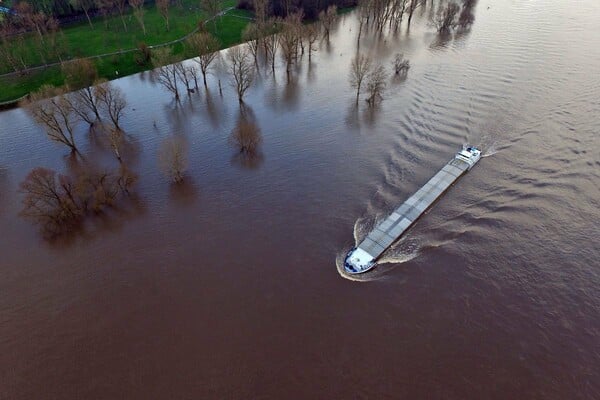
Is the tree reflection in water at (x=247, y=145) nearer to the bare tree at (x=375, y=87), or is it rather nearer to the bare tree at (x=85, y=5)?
the bare tree at (x=375, y=87)

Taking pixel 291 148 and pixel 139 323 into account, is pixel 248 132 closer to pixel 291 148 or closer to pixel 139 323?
pixel 291 148

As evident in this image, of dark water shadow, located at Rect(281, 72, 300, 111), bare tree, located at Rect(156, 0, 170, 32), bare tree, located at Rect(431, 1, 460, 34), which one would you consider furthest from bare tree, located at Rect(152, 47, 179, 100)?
bare tree, located at Rect(431, 1, 460, 34)

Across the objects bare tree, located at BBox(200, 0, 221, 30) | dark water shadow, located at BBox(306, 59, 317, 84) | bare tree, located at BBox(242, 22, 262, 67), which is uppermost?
bare tree, located at BBox(200, 0, 221, 30)

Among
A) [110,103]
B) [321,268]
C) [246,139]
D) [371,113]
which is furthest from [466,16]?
[321,268]

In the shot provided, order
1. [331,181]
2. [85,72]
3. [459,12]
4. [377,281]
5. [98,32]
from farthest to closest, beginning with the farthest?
[459,12]
[98,32]
[85,72]
[331,181]
[377,281]

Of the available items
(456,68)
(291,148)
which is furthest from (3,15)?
(456,68)

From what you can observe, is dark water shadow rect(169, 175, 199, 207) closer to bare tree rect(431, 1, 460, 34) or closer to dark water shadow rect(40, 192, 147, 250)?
dark water shadow rect(40, 192, 147, 250)

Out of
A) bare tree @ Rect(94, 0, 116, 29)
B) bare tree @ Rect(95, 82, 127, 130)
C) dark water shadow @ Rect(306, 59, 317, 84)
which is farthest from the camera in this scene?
bare tree @ Rect(94, 0, 116, 29)
